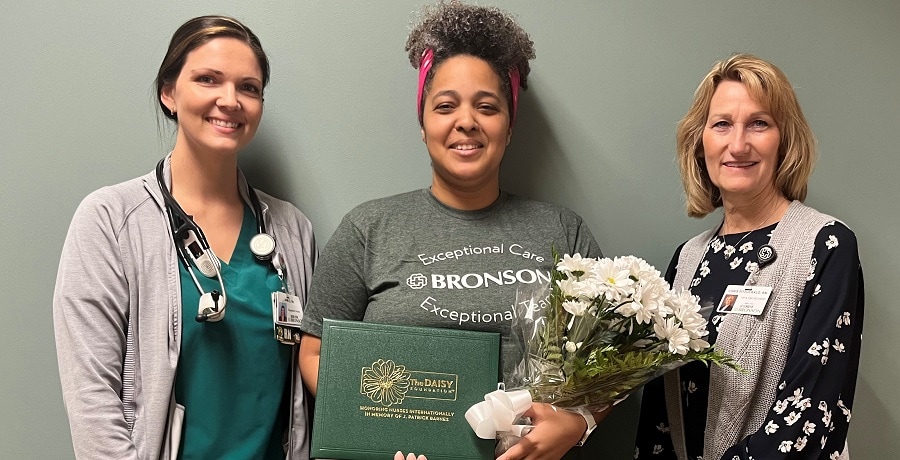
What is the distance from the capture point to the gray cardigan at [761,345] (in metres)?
1.59

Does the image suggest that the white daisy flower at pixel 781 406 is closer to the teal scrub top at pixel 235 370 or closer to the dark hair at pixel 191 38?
the teal scrub top at pixel 235 370

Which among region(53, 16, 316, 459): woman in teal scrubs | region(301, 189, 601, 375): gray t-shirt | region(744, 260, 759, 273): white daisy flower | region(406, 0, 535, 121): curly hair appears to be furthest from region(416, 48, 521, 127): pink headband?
region(744, 260, 759, 273): white daisy flower

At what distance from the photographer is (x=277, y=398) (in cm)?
180

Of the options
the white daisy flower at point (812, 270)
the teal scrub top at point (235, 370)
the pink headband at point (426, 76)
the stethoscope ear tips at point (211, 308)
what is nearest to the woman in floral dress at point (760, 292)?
the white daisy flower at point (812, 270)

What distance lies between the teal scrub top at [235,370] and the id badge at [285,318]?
5 cm

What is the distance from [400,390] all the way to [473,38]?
954 mm

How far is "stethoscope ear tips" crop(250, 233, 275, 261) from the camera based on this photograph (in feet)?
6.01

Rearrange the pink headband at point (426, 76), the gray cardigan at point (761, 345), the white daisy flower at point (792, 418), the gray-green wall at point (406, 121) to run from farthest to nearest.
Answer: the gray-green wall at point (406, 121), the pink headband at point (426, 76), the gray cardigan at point (761, 345), the white daisy flower at point (792, 418)

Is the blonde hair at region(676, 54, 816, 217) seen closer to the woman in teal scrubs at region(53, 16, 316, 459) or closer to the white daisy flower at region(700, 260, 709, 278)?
the white daisy flower at region(700, 260, 709, 278)

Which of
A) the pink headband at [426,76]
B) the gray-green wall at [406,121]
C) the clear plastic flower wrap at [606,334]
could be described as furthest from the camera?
the gray-green wall at [406,121]

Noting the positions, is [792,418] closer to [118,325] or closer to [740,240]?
[740,240]

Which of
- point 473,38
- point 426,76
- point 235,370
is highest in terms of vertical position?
point 473,38

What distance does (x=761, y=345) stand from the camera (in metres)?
1.59

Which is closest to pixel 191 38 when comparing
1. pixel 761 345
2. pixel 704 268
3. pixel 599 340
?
pixel 599 340
